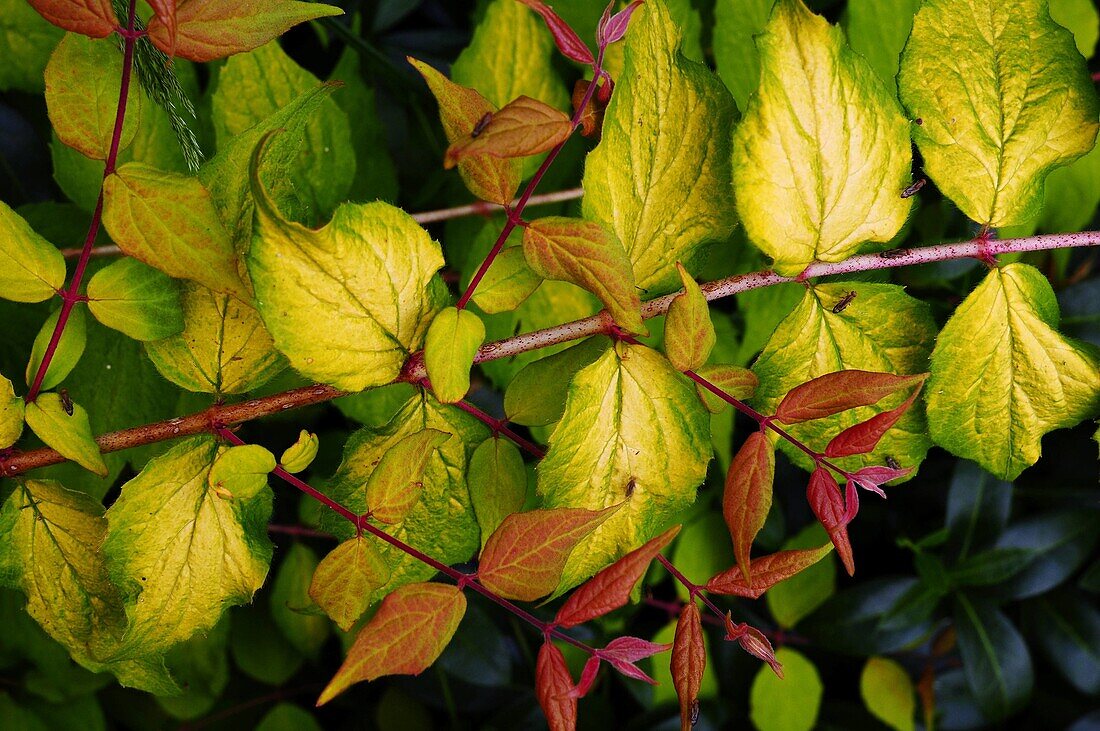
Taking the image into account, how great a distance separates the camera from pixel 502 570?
42 cm

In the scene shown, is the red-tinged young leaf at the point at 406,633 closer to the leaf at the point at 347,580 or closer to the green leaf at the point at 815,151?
the leaf at the point at 347,580

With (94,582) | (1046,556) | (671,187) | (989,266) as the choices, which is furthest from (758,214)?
(1046,556)

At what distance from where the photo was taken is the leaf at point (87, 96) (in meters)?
0.42

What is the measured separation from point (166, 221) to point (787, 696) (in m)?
0.82

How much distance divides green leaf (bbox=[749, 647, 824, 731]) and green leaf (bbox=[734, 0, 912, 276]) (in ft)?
1.98

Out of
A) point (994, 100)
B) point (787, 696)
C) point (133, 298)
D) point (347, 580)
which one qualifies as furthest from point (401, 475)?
point (787, 696)

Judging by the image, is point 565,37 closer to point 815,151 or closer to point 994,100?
point 815,151

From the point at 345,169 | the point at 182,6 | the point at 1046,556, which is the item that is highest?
the point at 182,6

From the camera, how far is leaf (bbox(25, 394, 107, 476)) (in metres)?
0.43

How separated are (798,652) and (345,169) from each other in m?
0.75

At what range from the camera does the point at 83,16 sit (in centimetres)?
38

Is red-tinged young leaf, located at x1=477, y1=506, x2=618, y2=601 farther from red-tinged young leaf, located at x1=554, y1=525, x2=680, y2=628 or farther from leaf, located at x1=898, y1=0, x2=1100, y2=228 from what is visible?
leaf, located at x1=898, y1=0, x2=1100, y2=228

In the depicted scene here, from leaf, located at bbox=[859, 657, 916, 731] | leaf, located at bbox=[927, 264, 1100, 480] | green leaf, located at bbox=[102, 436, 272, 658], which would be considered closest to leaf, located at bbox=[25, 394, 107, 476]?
green leaf, located at bbox=[102, 436, 272, 658]

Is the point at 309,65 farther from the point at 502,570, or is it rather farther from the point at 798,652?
the point at 798,652
